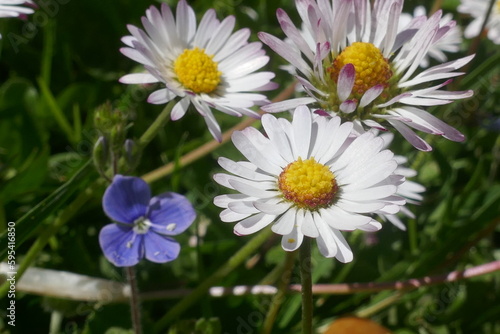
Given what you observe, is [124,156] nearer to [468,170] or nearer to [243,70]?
[243,70]

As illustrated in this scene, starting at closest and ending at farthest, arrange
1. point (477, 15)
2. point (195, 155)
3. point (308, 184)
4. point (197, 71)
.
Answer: point (308, 184) → point (197, 71) → point (195, 155) → point (477, 15)

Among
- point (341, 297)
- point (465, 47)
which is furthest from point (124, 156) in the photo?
point (465, 47)

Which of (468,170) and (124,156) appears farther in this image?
(468,170)

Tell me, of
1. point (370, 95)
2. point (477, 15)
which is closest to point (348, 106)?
point (370, 95)

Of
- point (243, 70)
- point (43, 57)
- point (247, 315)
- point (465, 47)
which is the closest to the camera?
point (243, 70)

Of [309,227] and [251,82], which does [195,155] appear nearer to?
[251,82]

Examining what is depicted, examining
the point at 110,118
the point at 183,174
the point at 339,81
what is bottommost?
the point at 183,174

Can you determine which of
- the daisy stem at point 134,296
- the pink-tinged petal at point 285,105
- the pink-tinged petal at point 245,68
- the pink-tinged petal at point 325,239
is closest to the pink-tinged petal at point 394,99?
the pink-tinged petal at point 285,105
